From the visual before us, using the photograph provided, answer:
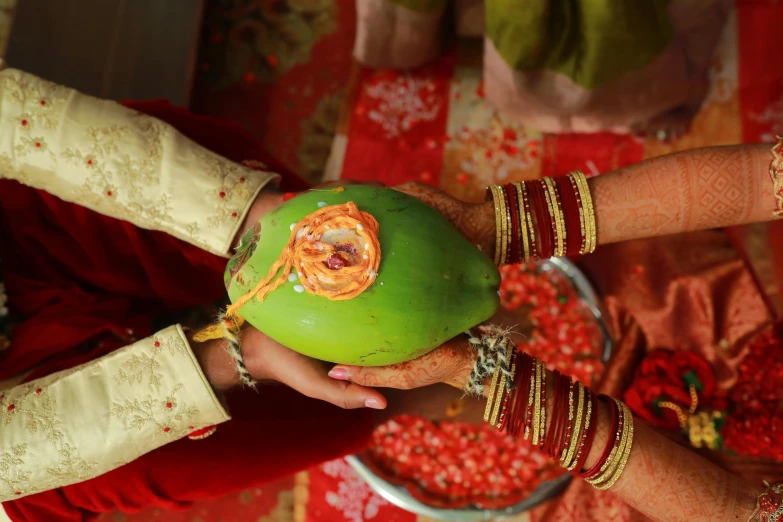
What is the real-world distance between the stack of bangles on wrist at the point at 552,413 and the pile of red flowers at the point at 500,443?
0.58 metres

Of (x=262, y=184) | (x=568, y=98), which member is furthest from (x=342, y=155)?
(x=262, y=184)

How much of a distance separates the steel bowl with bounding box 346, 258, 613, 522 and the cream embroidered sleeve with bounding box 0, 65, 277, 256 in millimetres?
755

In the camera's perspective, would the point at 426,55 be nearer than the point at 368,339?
No

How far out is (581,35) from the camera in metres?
1.52

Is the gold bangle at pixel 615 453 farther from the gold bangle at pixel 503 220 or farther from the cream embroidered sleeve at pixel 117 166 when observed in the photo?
the cream embroidered sleeve at pixel 117 166

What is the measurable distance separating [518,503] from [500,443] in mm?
141

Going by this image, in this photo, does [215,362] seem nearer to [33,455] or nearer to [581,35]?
[33,455]

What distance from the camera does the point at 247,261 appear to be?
2.72 ft

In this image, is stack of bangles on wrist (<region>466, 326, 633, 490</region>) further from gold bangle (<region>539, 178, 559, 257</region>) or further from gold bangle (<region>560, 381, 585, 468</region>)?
gold bangle (<region>539, 178, 559, 257</region>)

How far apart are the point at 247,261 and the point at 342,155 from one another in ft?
3.69

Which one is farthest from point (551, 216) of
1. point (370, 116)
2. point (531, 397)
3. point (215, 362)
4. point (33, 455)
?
point (370, 116)

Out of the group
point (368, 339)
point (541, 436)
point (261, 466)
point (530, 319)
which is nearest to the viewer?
point (368, 339)

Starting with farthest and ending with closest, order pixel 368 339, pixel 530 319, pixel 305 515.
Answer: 1. pixel 305 515
2. pixel 530 319
3. pixel 368 339

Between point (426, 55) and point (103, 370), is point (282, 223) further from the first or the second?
point (426, 55)
